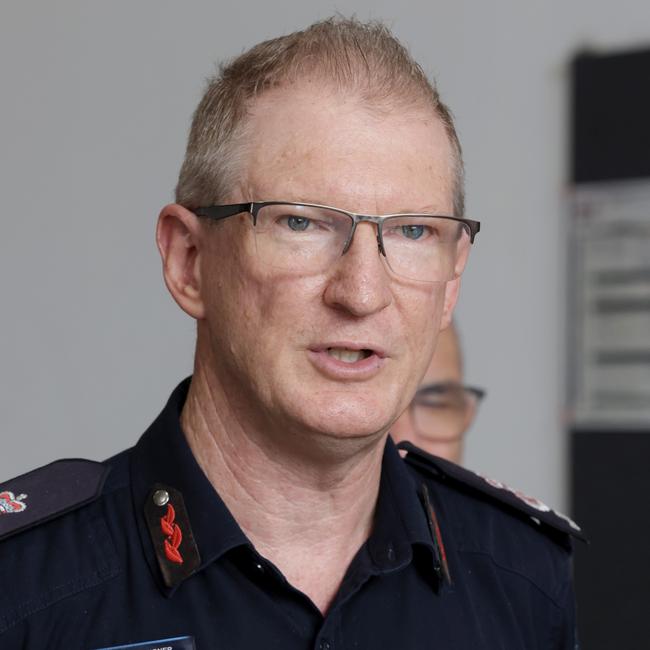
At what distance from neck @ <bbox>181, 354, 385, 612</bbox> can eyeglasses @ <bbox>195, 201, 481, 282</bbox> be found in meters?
0.16

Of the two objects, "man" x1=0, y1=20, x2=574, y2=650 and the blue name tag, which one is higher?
"man" x1=0, y1=20, x2=574, y2=650

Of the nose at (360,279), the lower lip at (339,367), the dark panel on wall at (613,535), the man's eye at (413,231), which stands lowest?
the dark panel on wall at (613,535)

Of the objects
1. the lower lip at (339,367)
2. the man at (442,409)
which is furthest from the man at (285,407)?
the man at (442,409)

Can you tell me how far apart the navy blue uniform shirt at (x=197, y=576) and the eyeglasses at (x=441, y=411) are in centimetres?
62

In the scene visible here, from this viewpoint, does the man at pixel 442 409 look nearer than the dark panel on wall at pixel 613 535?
Yes

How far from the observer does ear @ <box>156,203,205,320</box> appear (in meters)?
1.25

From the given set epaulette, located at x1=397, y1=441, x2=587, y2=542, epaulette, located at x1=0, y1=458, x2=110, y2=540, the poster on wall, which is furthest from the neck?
the poster on wall

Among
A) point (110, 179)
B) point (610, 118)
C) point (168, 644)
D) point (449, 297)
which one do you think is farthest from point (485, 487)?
point (110, 179)

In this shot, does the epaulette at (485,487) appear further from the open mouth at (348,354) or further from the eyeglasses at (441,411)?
the eyeglasses at (441,411)

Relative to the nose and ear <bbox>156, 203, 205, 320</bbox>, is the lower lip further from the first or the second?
ear <bbox>156, 203, 205, 320</bbox>

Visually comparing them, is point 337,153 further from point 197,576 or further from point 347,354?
point 197,576

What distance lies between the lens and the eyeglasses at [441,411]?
2.01m

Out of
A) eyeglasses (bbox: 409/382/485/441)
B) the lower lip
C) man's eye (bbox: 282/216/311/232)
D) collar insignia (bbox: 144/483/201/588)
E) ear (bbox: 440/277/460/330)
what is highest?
man's eye (bbox: 282/216/311/232)

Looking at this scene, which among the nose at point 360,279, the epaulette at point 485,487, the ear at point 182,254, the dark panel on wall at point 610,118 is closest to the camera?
the nose at point 360,279
